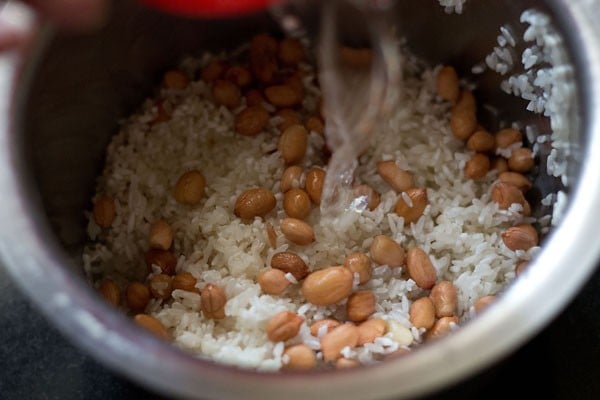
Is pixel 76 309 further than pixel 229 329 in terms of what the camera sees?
No

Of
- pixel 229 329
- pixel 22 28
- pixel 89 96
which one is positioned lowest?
pixel 229 329

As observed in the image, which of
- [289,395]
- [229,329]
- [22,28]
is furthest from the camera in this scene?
[229,329]

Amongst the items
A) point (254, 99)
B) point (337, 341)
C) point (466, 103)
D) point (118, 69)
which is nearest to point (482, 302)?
point (337, 341)

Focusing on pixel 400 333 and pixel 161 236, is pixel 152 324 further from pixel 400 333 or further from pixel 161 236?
pixel 400 333

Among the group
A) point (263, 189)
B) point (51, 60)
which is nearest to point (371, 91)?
point (263, 189)

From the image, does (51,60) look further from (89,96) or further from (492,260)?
(492,260)

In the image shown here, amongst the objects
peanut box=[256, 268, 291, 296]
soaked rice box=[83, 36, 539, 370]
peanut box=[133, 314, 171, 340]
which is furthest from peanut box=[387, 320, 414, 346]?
peanut box=[133, 314, 171, 340]
